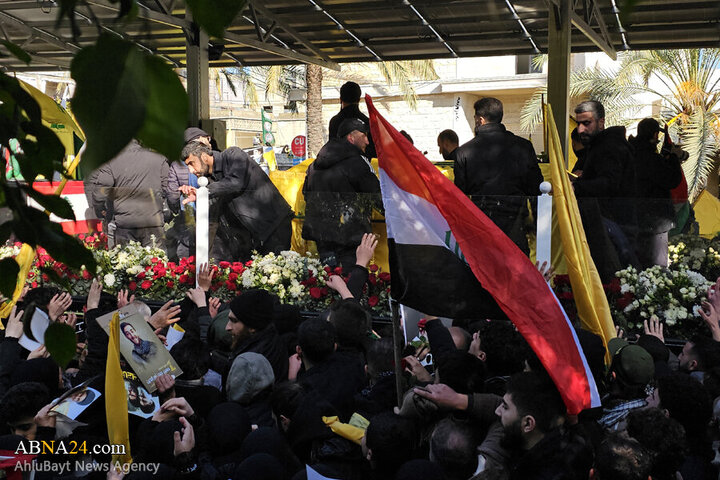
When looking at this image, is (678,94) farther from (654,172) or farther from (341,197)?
(341,197)

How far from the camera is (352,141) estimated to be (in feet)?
25.8

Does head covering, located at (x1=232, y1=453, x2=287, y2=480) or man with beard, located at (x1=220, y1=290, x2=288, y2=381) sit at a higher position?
man with beard, located at (x1=220, y1=290, x2=288, y2=381)

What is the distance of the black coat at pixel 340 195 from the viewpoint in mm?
7371

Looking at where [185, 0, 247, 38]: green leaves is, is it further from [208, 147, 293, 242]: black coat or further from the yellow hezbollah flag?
[208, 147, 293, 242]: black coat

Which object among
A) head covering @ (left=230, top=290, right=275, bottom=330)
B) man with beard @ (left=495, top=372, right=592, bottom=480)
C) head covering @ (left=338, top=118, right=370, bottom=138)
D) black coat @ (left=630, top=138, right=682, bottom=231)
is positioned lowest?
man with beard @ (left=495, top=372, right=592, bottom=480)

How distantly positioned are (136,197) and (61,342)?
6670 millimetres

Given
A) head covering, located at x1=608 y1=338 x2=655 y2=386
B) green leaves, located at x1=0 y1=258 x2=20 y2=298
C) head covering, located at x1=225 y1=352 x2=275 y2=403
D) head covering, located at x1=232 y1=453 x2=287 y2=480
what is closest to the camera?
green leaves, located at x1=0 y1=258 x2=20 y2=298

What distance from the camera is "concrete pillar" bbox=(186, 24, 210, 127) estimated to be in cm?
1179

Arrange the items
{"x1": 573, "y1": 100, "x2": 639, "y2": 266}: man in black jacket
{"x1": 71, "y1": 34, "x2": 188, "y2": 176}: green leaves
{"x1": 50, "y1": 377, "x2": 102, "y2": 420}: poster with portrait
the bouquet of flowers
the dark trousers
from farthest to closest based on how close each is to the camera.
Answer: the dark trousers, {"x1": 573, "y1": 100, "x2": 639, "y2": 266}: man in black jacket, the bouquet of flowers, {"x1": 50, "y1": 377, "x2": 102, "y2": 420}: poster with portrait, {"x1": 71, "y1": 34, "x2": 188, "y2": 176}: green leaves

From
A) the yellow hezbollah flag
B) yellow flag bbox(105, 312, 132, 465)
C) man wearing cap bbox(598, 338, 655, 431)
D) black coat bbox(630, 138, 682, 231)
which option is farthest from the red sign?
man wearing cap bbox(598, 338, 655, 431)

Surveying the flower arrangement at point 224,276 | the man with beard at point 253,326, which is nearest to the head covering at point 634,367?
the man with beard at point 253,326

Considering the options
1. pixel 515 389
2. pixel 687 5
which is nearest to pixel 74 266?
pixel 515 389

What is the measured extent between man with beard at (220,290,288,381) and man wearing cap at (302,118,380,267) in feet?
6.36

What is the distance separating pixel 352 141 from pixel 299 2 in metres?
4.39
